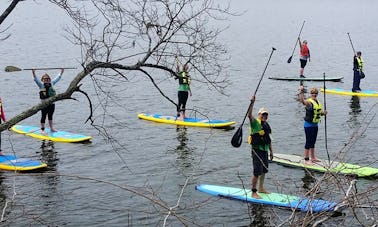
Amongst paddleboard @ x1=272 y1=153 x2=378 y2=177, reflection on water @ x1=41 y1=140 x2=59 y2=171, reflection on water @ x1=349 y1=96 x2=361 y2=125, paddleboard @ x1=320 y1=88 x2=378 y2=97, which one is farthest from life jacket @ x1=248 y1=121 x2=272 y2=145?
paddleboard @ x1=320 y1=88 x2=378 y2=97

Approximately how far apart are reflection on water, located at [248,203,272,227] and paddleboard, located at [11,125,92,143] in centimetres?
693

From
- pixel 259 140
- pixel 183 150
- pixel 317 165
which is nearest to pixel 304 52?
pixel 183 150

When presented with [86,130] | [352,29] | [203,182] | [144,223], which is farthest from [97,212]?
[352,29]

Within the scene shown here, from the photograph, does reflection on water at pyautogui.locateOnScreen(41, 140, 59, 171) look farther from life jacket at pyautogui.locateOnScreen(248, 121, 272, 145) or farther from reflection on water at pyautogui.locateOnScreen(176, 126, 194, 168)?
life jacket at pyautogui.locateOnScreen(248, 121, 272, 145)

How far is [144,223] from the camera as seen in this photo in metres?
10.8

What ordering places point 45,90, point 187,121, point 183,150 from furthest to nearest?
1. point 187,121
2. point 45,90
3. point 183,150

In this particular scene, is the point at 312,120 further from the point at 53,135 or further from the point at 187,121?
the point at 53,135

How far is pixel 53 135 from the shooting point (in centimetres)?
1703

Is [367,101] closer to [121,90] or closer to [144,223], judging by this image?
[121,90]

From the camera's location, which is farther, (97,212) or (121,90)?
(121,90)

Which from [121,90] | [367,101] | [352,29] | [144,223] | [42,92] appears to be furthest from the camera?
[352,29]

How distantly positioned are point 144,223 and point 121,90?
635 inches

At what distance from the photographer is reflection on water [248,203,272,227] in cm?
1077

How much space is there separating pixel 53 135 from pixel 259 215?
8.22 m
